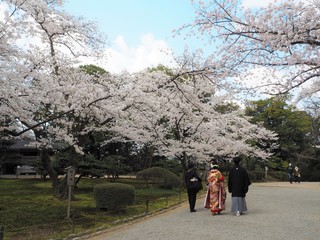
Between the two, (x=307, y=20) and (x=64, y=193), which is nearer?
(x=307, y=20)

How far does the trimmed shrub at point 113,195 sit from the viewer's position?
10.7 m

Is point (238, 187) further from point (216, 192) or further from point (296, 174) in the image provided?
point (296, 174)

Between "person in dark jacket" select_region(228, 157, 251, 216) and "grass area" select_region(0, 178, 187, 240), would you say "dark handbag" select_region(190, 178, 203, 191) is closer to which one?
"person in dark jacket" select_region(228, 157, 251, 216)

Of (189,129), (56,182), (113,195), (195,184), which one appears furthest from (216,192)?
(189,129)

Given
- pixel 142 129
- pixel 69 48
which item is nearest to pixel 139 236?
pixel 69 48

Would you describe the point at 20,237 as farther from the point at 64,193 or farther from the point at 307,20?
the point at 307,20

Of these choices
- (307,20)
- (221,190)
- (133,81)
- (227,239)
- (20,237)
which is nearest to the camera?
(227,239)

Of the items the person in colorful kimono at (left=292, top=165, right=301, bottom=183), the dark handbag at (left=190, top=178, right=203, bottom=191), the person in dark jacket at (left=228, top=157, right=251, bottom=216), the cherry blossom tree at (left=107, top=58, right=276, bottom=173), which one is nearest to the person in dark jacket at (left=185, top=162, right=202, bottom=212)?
the dark handbag at (left=190, top=178, right=203, bottom=191)

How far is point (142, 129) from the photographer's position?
63.2ft

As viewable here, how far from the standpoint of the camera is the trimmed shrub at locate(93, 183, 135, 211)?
10.7 m

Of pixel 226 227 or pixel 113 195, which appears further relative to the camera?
pixel 113 195

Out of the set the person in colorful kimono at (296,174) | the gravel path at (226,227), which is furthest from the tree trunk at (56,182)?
the person in colorful kimono at (296,174)

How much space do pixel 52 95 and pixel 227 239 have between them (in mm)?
7077

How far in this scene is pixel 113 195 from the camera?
1072 centimetres
